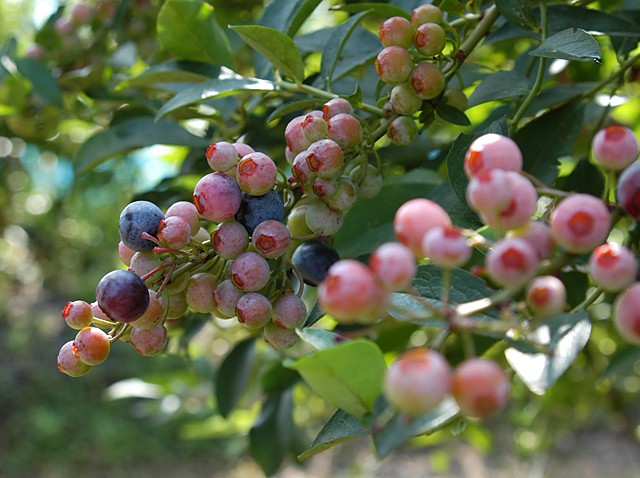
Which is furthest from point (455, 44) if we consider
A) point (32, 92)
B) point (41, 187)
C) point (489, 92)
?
point (41, 187)

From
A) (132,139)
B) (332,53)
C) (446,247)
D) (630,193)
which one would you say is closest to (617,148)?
(630,193)

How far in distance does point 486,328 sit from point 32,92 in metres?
1.06

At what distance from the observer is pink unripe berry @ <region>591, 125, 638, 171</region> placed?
0.37 m

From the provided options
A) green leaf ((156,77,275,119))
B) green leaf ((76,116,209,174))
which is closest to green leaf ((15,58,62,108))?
green leaf ((76,116,209,174))

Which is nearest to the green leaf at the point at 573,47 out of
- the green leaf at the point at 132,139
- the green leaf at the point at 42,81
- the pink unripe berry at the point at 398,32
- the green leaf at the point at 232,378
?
the pink unripe berry at the point at 398,32

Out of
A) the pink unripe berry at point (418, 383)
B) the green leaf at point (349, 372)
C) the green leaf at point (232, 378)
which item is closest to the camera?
the pink unripe berry at point (418, 383)

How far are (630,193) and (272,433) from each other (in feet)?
2.80

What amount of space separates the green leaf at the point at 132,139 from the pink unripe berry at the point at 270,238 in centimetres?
40

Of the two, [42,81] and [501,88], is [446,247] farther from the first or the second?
[42,81]

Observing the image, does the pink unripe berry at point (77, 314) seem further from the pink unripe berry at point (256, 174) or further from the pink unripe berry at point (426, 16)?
the pink unripe berry at point (426, 16)

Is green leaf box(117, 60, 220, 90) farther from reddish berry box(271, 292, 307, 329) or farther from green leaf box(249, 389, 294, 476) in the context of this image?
green leaf box(249, 389, 294, 476)

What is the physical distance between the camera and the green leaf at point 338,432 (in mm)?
416

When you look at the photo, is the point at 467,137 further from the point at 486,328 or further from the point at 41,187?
the point at 41,187

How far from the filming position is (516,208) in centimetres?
31
